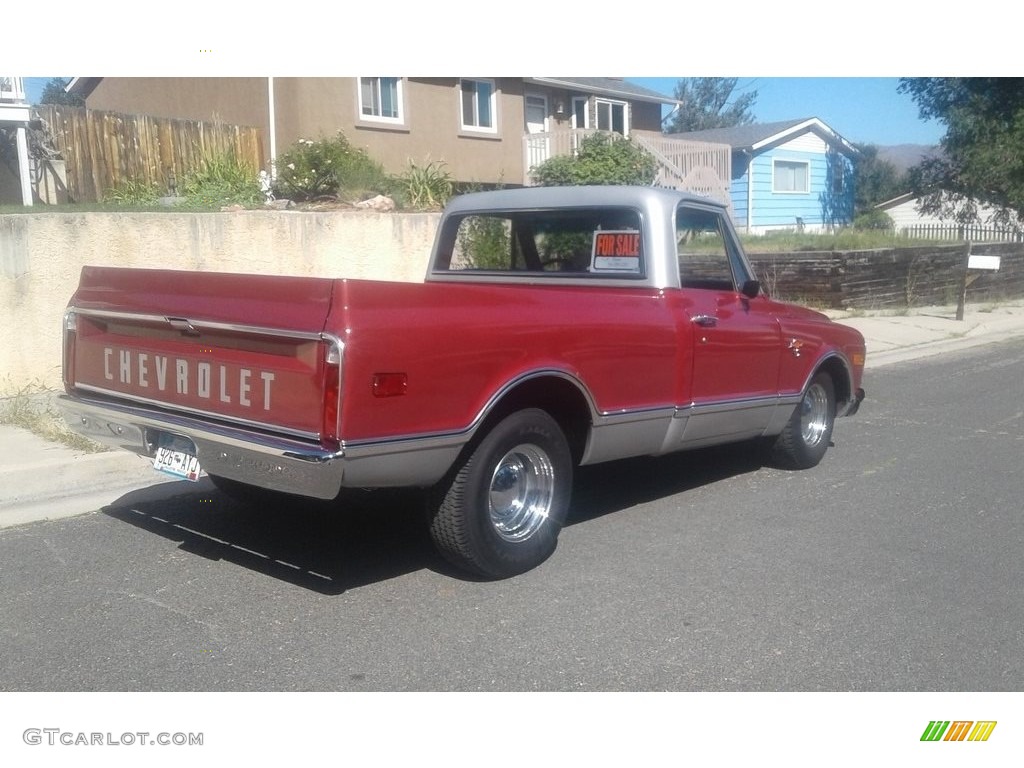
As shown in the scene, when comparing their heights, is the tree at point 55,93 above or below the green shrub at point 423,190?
above

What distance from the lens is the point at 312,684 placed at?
391 cm

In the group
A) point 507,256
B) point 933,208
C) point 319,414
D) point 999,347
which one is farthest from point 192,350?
point 933,208

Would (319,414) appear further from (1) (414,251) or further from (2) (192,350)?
(1) (414,251)

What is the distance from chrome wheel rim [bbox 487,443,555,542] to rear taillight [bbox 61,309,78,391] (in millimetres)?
2266

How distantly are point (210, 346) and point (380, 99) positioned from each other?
14930mm

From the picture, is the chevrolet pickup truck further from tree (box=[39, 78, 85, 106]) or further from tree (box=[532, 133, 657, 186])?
tree (box=[39, 78, 85, 106])

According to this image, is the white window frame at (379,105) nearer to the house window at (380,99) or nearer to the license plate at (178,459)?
the house window at (380,99)

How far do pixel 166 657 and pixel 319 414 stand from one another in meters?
1.12

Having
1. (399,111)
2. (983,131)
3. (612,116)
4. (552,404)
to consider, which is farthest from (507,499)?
(612,116)

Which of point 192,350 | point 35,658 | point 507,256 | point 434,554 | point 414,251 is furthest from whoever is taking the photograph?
Result: point 414,251

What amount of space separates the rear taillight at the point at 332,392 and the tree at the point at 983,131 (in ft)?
66.1

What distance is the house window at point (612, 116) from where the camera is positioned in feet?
87.3

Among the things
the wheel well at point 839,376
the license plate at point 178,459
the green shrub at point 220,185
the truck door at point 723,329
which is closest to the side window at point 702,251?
the truck door at point 723,329
